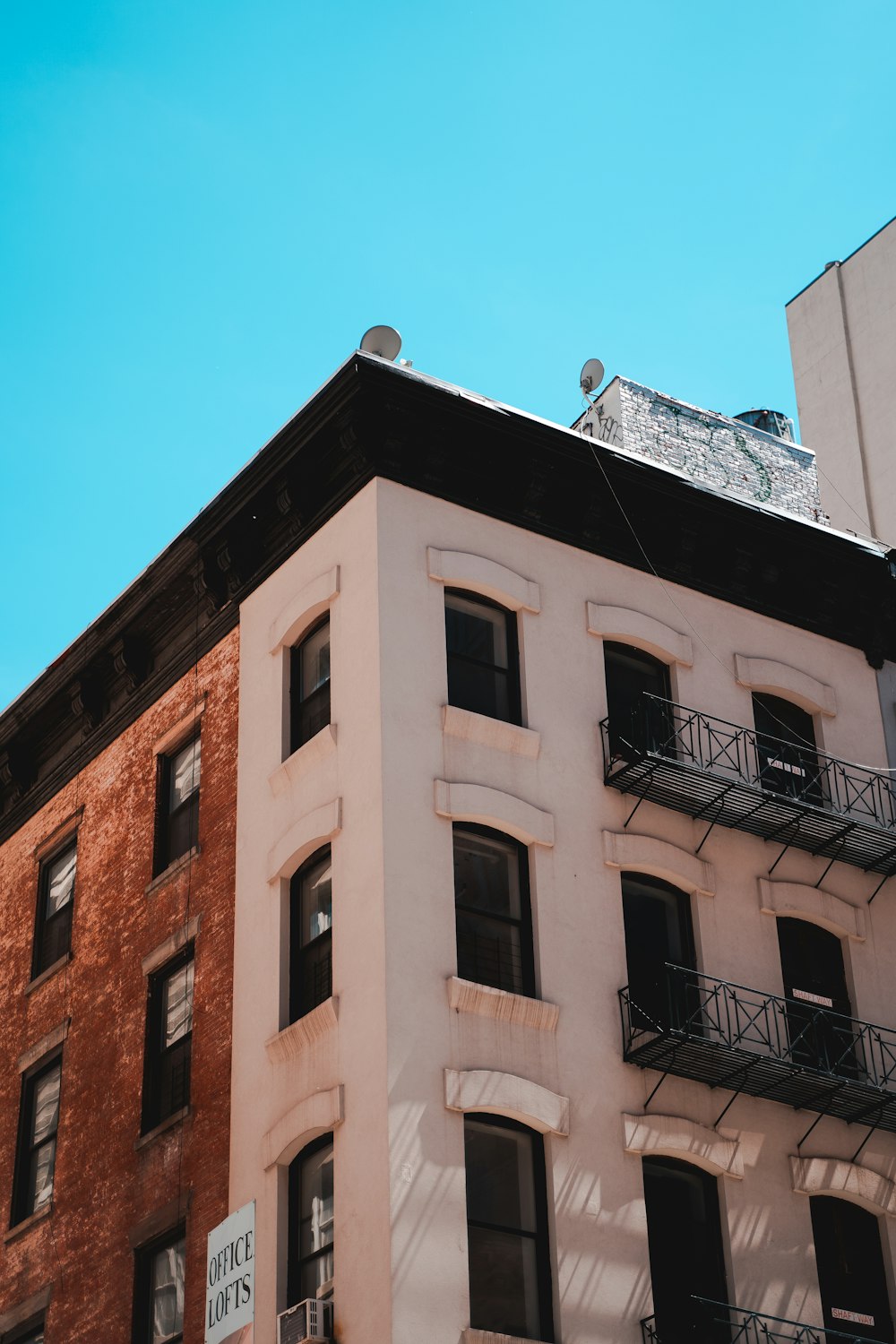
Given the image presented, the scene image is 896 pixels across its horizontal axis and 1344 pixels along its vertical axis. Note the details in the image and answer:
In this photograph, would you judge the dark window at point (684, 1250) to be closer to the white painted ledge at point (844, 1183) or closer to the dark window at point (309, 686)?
the white painted ledge at point (844, 1183)

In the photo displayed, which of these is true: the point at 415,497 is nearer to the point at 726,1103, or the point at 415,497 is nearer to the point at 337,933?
the point at 337,933

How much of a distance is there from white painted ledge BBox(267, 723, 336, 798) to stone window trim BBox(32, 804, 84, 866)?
6.00m

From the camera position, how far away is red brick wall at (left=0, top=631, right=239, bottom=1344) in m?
24.1

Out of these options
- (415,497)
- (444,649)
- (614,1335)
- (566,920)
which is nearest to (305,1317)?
(614,1335)

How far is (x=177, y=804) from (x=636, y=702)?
679 cm

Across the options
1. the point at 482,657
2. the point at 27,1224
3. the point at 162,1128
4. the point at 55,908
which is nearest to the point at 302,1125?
the point at 162,1128

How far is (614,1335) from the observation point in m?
20.8

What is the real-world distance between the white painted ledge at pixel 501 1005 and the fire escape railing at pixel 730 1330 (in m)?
3.41

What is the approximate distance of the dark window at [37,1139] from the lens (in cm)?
2719

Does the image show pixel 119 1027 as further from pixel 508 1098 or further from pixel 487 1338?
pixel 487 1338

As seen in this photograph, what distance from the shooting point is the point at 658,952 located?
79.5ft

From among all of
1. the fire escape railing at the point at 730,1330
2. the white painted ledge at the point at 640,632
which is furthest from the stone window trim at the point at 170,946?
the fire escape railing at the point at 730,1330

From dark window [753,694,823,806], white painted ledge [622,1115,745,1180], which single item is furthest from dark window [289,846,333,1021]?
dark window [753,694,823,806]

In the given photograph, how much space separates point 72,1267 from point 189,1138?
3.01 metres
